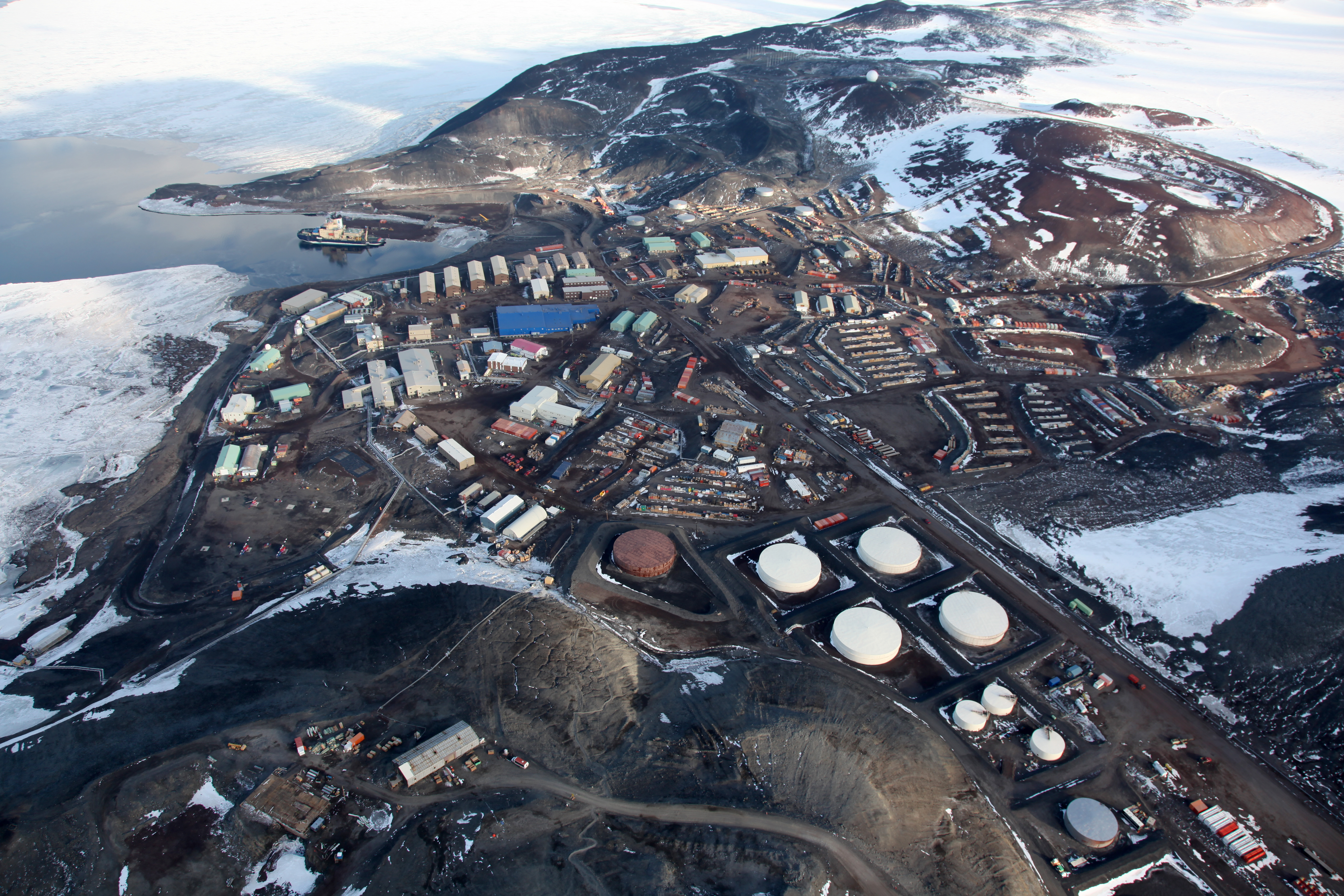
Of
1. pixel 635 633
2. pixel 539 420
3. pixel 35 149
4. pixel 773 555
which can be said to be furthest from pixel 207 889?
pixel 35 149

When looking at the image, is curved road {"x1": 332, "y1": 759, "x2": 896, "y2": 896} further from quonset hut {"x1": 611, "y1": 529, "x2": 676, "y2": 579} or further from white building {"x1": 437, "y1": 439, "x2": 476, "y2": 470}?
white building {"x1": 437, "y1": 439, "x2": 476, "y2": 470}

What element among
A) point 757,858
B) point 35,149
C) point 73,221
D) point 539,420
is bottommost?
point 757,858

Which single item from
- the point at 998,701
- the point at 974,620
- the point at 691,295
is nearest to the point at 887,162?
the point at 691,295

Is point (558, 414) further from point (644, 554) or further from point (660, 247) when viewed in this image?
point (660, 247)

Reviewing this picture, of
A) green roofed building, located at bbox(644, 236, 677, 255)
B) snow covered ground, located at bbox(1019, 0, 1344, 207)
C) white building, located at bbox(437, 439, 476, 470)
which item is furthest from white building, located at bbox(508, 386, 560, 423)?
snow covered ground, located at bbox(1019, 0, 1344, 207)

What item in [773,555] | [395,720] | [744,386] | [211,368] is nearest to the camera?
[395,720]

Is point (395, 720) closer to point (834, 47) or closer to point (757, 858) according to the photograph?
point (757, 858)

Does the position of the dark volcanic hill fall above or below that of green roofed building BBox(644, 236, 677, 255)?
above
